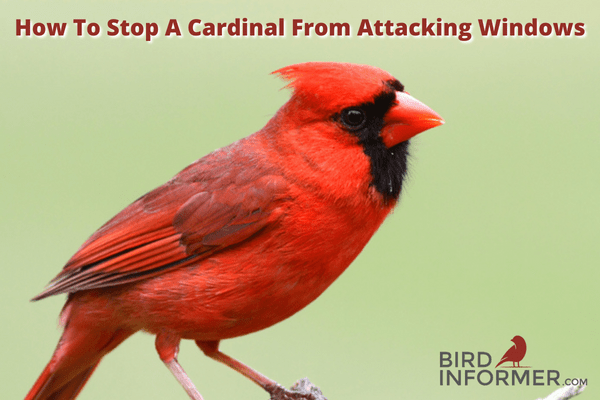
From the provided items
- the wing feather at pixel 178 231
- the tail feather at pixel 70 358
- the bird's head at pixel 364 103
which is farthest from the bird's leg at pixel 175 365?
the bird's head at pixel 364 103

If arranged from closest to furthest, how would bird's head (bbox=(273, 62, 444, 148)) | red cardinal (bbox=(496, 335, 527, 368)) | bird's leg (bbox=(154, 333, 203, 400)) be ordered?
bird's head (bbox=(273, 62, 444, 148))
bird's leg (bbox=(154, 333, 203, 400))
red cardinal (bbox=(496, 335, 527, 368))

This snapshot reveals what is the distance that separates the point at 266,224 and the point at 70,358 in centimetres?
127

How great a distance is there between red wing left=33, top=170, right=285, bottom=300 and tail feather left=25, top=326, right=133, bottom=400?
1.05 ft

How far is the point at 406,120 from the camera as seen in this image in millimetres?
3201

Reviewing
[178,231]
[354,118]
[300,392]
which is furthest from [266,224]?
[300,392]

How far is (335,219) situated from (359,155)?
11.7 inches

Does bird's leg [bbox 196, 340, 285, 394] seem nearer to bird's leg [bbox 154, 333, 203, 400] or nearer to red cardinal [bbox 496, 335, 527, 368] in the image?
bird's leg [bbox 154, 333, 203, 400]

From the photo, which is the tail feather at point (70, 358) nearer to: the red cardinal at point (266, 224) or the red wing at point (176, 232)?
the red cardinal at point (266, 224)

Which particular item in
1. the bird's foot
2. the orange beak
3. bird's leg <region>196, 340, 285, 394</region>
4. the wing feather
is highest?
the orange beak

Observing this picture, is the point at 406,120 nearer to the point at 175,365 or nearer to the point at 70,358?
the point at 175,365

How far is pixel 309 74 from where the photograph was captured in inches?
128

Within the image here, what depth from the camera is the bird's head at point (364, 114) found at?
10.4 ft

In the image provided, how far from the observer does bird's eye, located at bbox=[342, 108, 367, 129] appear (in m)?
3.19

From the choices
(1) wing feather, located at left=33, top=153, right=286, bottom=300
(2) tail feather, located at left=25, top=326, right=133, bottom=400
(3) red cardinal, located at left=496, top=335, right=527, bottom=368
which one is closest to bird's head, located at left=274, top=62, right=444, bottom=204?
(1) wing feather, located at left=33, top=153, right=286, bottom=300
